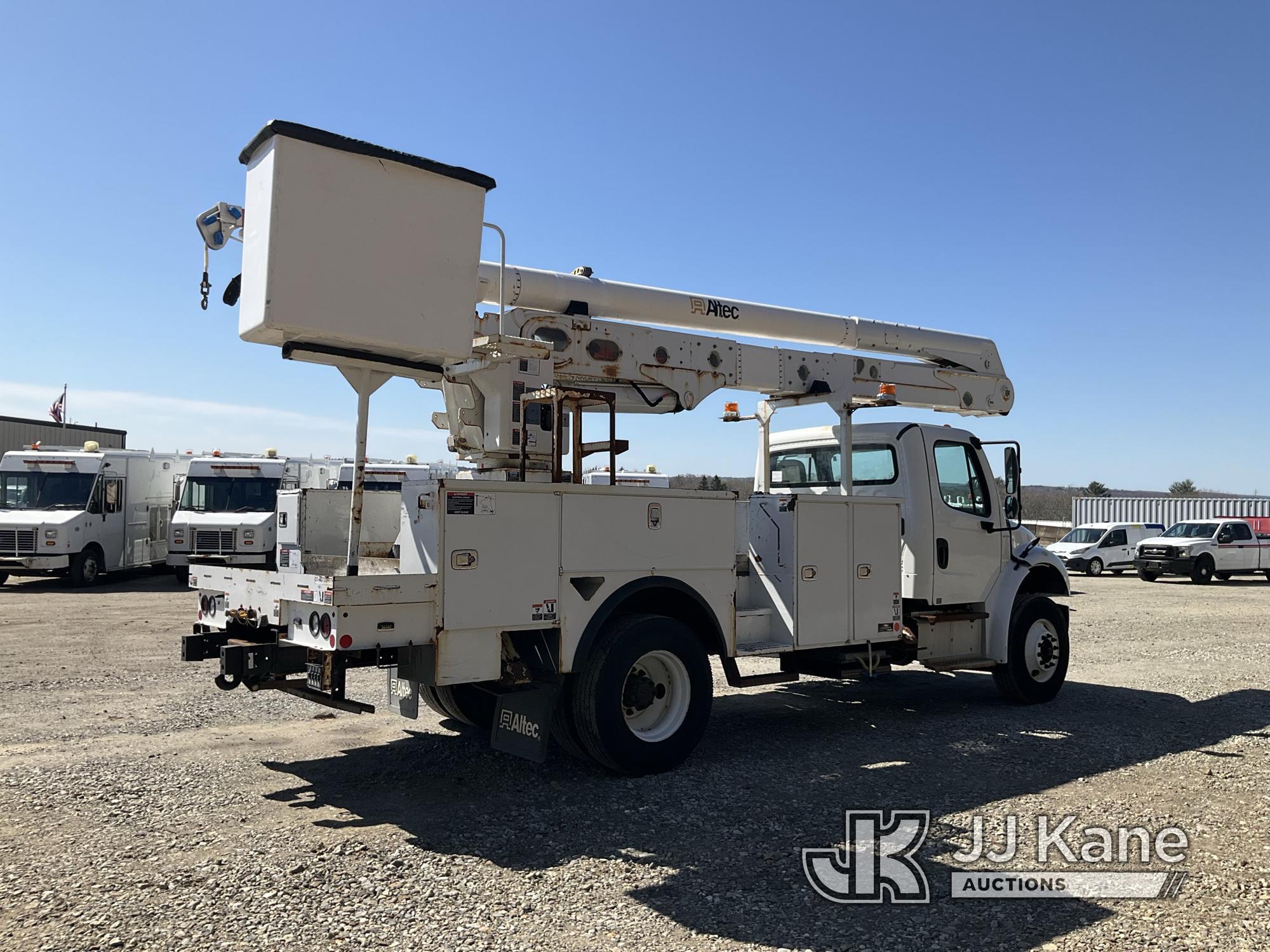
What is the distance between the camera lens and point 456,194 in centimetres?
596

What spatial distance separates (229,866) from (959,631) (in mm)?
6576

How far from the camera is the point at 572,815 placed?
5973mm

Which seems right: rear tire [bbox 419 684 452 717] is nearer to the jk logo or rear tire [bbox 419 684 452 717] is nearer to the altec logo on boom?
the jk logo

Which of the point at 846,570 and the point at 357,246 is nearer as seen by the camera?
the point at 357,246

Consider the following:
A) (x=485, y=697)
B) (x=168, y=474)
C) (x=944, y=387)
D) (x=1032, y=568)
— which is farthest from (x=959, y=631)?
(x=168, y=474)

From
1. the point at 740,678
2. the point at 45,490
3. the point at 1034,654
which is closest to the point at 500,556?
the point at 740,678

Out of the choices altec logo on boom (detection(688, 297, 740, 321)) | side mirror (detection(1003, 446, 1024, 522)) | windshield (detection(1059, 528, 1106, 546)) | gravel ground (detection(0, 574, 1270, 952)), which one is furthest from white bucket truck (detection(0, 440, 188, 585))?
windshield (detection(1059, 528, 1106, 546))

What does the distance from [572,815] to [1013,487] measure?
5.58 m

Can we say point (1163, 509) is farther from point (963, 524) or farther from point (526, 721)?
point (526, 721)

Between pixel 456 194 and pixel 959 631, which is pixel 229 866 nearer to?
pixel 456 194

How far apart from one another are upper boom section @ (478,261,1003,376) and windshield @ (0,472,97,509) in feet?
57.0

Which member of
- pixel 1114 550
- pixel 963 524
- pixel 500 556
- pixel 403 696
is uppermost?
pixel 963 524

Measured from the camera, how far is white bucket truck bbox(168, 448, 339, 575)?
20.9m

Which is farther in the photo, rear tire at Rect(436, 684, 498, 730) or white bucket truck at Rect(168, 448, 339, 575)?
white bucket truck at Rect(168, 448, 339, 575)
